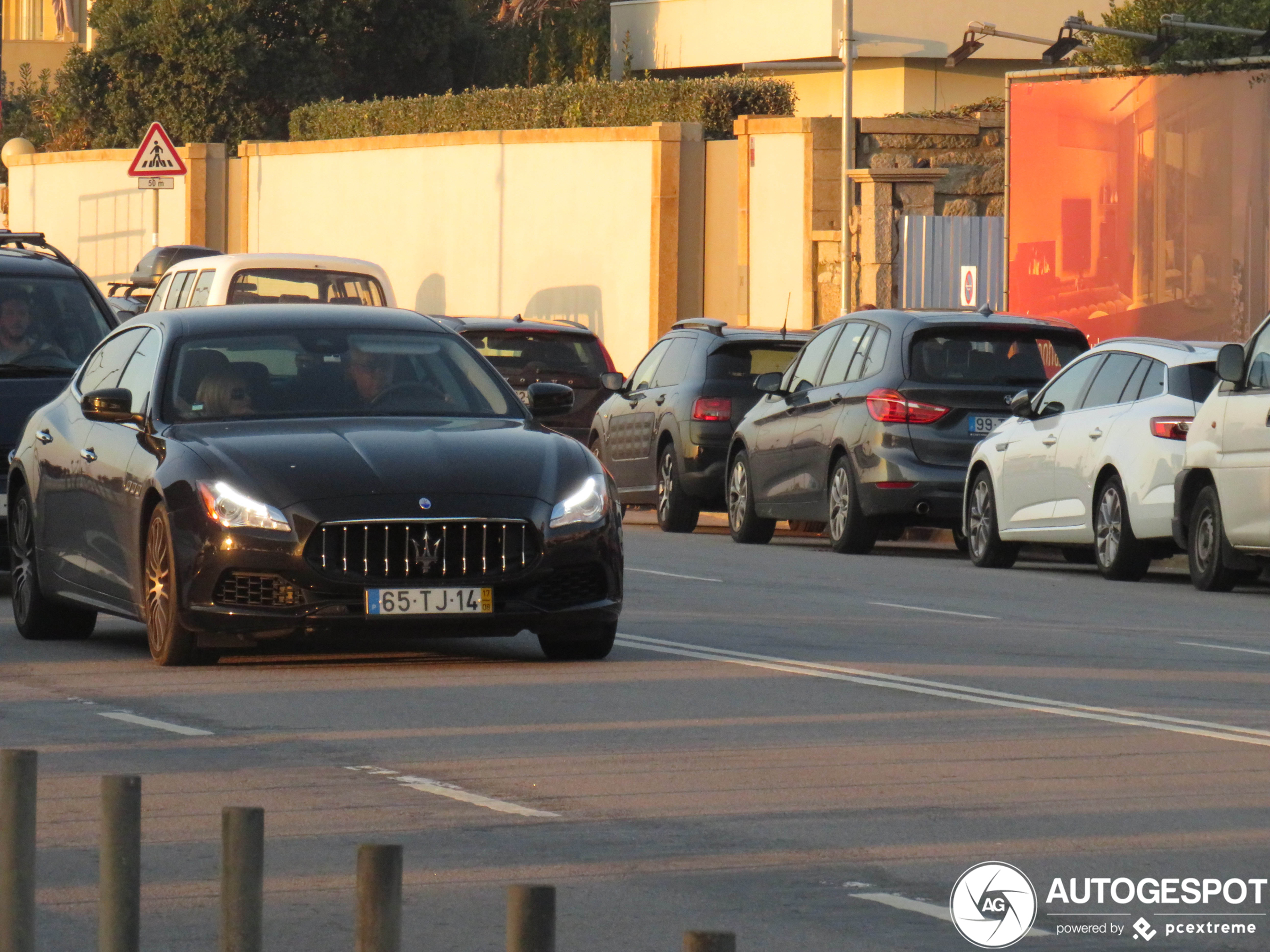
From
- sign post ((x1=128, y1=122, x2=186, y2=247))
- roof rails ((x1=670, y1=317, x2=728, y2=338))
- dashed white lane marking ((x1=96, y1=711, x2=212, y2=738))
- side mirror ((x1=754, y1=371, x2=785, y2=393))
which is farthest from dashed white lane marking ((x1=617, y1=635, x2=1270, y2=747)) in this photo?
sign post ((x1=128, y1=122, x2=186, y2=247))

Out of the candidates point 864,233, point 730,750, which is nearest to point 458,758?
point 730,750

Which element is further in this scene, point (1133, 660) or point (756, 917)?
point (1133, 660)

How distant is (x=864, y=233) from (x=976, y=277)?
59.1 inches

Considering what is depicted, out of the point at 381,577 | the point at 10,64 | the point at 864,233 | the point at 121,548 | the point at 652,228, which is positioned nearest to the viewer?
the point at 381,577

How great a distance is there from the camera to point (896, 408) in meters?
18.6

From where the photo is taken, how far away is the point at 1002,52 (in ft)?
162

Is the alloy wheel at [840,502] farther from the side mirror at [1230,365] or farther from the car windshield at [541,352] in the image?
the car windshield at [541,352]

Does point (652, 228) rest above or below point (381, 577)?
above

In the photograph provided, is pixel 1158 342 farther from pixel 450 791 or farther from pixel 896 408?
pixel 450 791

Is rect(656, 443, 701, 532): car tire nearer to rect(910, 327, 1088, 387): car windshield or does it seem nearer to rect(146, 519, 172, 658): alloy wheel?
rect(910, 327, 1088, 387): car windshield

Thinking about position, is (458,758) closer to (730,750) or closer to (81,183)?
(730,750)

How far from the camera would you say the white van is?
22.8 m

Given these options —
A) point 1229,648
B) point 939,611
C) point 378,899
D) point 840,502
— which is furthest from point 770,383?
point 378,899

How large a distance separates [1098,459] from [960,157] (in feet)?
49.3
